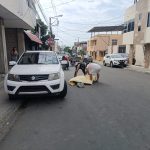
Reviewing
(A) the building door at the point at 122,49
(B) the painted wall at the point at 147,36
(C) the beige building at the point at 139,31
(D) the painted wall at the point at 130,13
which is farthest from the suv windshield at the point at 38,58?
(A) the building door at the point at 122,49

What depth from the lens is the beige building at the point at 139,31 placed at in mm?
27013

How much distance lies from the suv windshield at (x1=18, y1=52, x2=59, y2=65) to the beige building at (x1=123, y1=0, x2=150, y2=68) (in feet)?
61.7

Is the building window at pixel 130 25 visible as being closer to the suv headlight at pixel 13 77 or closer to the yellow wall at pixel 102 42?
the yellow wall at pixel 102 42

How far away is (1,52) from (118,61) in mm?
18872

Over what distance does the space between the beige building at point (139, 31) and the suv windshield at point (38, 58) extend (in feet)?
61.7

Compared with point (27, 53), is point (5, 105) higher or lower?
lower

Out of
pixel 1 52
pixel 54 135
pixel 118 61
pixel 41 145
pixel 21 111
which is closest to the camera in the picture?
pixel 41 145

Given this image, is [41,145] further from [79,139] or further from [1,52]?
[1,52]

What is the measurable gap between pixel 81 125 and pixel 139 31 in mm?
25546

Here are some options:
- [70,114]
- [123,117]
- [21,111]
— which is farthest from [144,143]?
[21,111]

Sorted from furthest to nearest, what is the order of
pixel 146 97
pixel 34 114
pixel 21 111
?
pixel 146 97 → pixel 21 111 → pixel 34 114

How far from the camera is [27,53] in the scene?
9.80 meters

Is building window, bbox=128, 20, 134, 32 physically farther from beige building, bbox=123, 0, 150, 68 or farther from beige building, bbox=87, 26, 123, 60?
beige building, bbox=87, 26, 123, 60

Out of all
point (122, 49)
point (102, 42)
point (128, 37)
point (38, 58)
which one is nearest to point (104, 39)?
point (102, 42)
